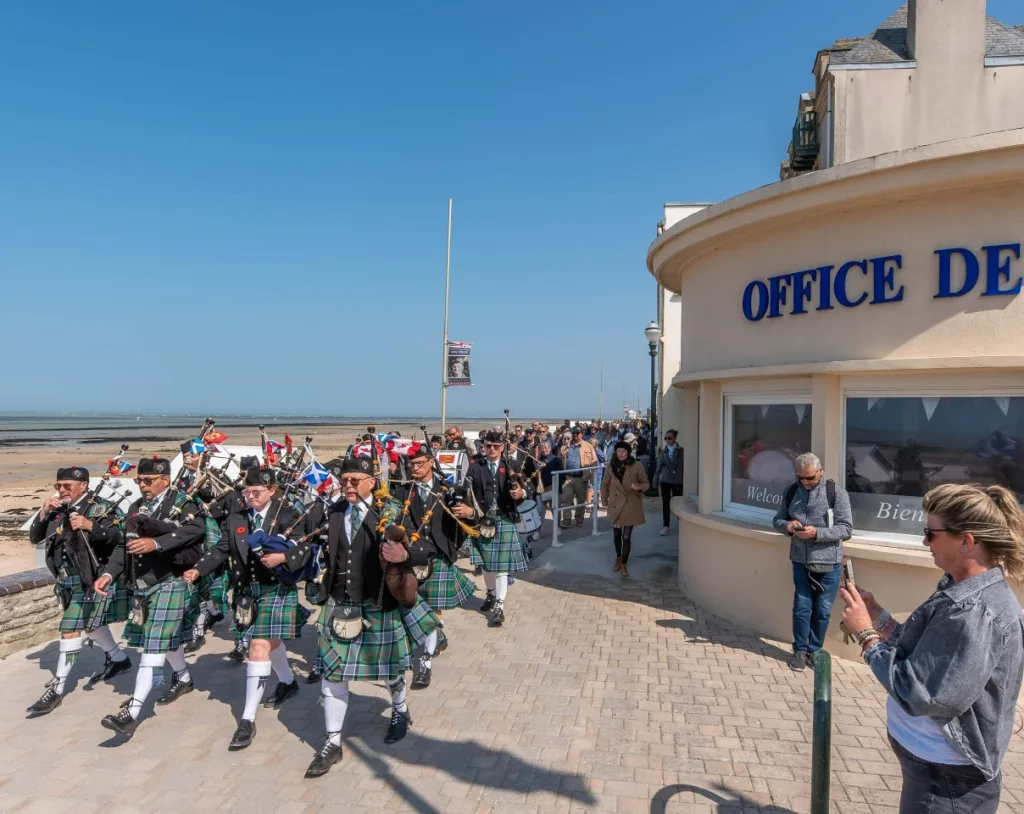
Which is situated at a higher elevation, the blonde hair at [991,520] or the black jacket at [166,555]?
the blonde hair at [991,520]

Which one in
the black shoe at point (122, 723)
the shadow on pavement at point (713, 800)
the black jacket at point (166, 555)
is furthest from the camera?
the black jacket at point (166, 555)

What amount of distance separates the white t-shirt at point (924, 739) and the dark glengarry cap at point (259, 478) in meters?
3.88

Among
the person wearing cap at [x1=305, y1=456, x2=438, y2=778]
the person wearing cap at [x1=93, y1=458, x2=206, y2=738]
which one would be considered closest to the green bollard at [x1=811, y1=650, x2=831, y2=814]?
the person wearing cap at [x1=305, y1=456, x2=438, y2=778]

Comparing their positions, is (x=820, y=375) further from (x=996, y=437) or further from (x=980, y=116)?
(x=980, y=116)

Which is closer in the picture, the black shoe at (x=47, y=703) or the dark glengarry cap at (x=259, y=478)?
the dark glengarry cap at (x=259, y=478)

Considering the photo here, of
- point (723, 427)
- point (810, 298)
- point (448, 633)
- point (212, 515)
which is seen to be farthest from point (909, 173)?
point (212, 515)

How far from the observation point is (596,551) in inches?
369

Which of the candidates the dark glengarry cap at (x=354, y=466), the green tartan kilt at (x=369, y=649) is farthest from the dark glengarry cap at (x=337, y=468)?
the green tartan kilt at (x=369, y=649)

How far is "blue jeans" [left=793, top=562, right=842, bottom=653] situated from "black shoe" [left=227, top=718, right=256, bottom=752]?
4.27 m

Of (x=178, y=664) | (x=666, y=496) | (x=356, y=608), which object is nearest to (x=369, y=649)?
(x=356, y=608)

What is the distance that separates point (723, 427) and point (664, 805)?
13.5 feet

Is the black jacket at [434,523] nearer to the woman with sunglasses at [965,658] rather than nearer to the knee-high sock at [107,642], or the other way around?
the knee-high sock at [107,642]

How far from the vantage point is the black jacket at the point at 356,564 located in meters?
3.88

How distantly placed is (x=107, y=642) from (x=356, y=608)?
110 inches
